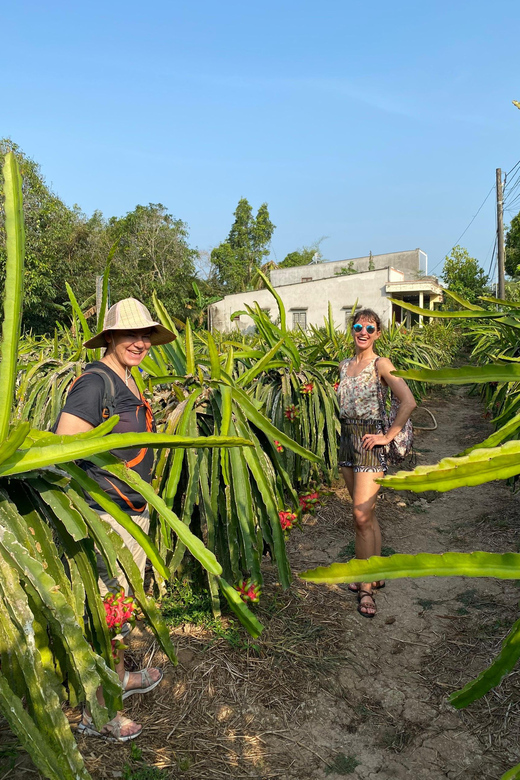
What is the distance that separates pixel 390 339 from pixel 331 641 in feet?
20.6

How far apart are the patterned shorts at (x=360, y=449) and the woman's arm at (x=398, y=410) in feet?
0.14

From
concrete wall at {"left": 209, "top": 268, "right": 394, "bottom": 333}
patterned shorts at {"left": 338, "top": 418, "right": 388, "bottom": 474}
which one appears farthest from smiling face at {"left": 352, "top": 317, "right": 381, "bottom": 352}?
concrete wall at {"left": 209, "top": 268, "right": 394, "bottom": 333}

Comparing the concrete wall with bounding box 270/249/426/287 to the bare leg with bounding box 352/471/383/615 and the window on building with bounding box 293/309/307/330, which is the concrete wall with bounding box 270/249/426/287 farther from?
the bare leg with bounding box 352/471/383/615

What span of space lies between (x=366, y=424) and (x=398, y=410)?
0.18 meters

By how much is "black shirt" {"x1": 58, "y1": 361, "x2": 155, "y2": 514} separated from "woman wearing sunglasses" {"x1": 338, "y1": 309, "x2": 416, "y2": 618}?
1.23 m

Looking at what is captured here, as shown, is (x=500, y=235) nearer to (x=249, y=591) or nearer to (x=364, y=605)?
(x=364, y=605)

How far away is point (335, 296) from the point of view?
66.8ft

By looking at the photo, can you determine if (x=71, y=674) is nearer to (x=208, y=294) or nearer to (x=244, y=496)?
(x=244, y=496)

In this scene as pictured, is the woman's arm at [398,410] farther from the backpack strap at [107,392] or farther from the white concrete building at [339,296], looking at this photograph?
the white concrete building at [339,296]

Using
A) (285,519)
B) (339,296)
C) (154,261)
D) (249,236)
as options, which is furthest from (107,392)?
(249,236)

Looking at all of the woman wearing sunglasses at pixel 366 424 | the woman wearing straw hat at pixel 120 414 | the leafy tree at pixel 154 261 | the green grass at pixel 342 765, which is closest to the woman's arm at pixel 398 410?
the woman wearing sunglasses at pixel 366 424

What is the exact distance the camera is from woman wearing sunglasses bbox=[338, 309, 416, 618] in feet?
9.19

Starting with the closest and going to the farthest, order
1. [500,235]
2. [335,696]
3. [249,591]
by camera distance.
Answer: [335,696], [249,591], [500,235]

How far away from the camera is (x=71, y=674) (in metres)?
1.05
